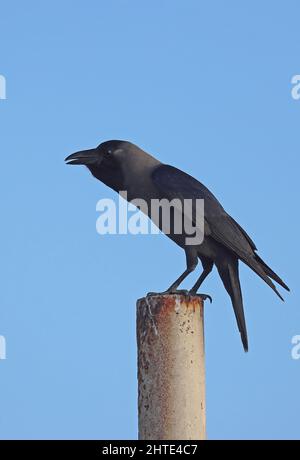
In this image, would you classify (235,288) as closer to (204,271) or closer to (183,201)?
(204,271)

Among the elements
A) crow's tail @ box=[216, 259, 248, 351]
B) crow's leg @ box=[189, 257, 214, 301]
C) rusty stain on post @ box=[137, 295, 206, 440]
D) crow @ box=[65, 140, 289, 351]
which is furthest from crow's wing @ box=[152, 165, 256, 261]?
rusty stain on post @ box=[137, 295, 206, 440]

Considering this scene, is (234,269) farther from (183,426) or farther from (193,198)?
(183,426)

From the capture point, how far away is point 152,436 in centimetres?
619

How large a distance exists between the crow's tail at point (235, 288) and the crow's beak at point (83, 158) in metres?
1.70

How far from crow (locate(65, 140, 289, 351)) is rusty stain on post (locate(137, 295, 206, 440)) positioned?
143 cm

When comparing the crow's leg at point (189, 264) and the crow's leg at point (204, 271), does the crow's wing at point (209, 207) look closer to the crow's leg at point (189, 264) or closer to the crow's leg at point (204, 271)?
the crow's leg at point (189, 264)

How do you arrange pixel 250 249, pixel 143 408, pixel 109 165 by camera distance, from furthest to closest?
pixel 109 165 < pixel 250 249 < pixel 143 408

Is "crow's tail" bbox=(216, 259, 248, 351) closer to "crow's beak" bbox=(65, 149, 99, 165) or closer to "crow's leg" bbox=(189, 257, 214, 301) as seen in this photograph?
"crow's leg" bbox=(189, 257, 214, 301)

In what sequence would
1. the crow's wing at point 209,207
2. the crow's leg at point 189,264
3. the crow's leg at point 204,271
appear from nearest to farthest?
1. the crow's leg at point 189,264
2. the crow's wing at point 209,207
3. the crow's leg at point 204,271

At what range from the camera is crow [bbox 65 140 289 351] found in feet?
26.8

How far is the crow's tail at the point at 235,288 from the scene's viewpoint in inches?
310

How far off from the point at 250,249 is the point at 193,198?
738 millimetres

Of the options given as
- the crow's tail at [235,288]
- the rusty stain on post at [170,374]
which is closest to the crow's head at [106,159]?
the crow's tail at [235,288]
